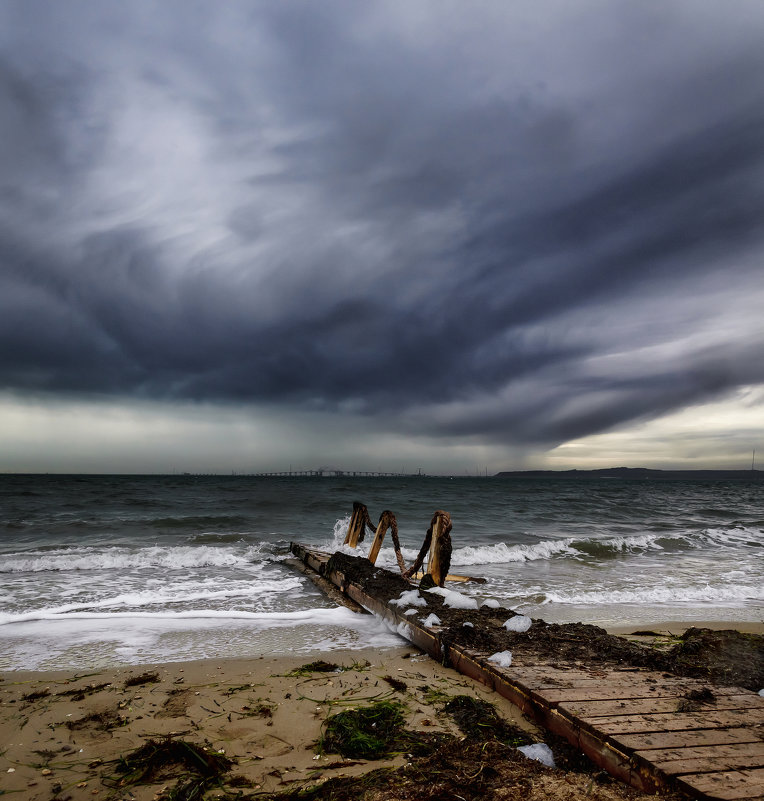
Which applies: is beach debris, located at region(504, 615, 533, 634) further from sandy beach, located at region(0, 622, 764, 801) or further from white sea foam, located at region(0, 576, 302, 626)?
white sea foam, located at region(0, 576, 302, 626)

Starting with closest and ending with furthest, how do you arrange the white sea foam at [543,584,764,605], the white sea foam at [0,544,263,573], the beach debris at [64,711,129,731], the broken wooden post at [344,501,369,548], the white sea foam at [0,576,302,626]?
the beach debris at [64,711,129,731], the white sea foam at [0,576,302,626], the white sea foam at [543,584,764,605], the white sea foam at [0,544,263,573], the broken wooden post at [344,501,369,548]

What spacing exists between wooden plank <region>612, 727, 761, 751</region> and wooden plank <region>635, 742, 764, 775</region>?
46 millimetres

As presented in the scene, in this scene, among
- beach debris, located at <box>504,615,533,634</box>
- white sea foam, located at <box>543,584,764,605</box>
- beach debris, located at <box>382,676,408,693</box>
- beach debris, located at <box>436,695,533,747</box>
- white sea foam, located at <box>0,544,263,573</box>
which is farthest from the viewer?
white sea foam, located at <box>0,544,263,573</box>

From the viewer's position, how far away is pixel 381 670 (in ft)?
17.5

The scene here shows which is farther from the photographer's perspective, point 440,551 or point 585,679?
point 440,551

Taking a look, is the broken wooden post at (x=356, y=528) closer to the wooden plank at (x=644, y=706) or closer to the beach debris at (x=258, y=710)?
the beach debris at (x=258, y=710)

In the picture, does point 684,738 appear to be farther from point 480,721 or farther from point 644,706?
point 480,721

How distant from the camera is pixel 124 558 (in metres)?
14.0

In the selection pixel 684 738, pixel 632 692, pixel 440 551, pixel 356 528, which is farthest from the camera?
pixel 356 528

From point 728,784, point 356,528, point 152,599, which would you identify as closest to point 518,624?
point 728,784

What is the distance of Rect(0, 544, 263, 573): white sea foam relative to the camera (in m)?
12.8

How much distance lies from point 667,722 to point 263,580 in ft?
29.9

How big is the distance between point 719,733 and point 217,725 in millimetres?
3591

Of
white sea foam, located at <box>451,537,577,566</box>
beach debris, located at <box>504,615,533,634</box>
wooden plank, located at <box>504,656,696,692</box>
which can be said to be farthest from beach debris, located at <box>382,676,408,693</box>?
white sea foam, located at <box>451,537,577,566</box>
